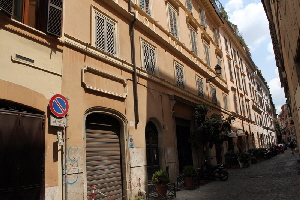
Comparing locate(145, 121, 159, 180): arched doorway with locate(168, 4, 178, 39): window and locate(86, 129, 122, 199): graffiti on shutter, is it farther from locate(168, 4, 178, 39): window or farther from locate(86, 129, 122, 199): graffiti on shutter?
locate(168, 4, 178, 39): window

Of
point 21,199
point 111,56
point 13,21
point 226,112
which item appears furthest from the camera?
point 226,112

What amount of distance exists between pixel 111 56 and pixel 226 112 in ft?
52.3

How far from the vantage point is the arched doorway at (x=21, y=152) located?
217 inches

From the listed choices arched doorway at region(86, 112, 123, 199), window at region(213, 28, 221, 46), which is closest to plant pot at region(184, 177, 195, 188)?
arched doorway at region(86, 112, 123, 199)

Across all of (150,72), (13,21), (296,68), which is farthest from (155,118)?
(13,21)

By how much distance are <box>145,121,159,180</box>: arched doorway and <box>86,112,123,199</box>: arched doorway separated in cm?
192

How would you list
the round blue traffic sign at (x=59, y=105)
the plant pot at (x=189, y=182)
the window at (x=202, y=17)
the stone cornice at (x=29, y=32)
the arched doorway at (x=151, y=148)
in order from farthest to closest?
1. the window at (x=202, y=17)
2. the plant pot at (x=189, y=182)
3. the arched doorway at (x=151, y=148)
4. the round blue traffic sign at (x=59, y=105)
5. the stone cornice at (x=29, y=32)

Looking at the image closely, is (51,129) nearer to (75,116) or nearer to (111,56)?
(75,116)

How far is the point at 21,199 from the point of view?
5.67 m

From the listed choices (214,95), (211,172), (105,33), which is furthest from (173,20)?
(211,172)

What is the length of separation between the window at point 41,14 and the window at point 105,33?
1851mm

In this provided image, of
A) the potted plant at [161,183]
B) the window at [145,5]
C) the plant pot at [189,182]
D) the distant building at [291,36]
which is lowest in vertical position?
the plant pot at [189,182]

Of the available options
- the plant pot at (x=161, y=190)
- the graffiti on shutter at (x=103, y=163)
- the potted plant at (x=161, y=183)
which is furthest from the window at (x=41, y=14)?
the plant pot at (x=161, y=190)

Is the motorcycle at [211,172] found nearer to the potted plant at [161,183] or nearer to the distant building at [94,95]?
the distant building at [94,95]
